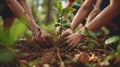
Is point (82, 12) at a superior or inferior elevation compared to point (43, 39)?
superior

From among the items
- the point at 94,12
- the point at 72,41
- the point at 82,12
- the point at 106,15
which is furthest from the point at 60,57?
the point at 94,12

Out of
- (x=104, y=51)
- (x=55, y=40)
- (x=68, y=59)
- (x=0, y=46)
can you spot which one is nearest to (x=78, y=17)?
(x=55, y=40)

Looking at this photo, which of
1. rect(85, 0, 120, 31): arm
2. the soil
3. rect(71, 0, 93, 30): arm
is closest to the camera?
the soil

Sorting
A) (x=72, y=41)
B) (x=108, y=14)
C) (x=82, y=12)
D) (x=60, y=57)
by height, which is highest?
(x=82, y=12)

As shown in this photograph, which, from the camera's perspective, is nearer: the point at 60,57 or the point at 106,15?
the point at 60,57

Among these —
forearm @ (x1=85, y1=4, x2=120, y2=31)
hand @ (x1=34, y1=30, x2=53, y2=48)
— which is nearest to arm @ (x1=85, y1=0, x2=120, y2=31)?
forearm @ (x1=85, y1=4, x2=120, y2=31)

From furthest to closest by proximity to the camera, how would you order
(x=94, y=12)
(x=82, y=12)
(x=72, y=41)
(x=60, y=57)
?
(x=94, y=12), (x=82, y=12), (x=72, y=41), (x=60, y=57)

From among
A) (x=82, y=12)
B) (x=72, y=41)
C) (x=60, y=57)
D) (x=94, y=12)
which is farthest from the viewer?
(x=94, y=12)

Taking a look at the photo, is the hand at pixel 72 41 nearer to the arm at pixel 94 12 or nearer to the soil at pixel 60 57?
the soil at pixel 60 57

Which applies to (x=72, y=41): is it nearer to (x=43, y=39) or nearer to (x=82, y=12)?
(x=43, y=39)

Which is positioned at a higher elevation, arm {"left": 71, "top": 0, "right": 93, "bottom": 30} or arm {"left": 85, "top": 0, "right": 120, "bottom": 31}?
arm {"left": 71, "top": 0, "right": 93, "bottom": 30}

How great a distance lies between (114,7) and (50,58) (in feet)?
2.51

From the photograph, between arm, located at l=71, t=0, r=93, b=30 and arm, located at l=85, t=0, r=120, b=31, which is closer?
arm, located at l=85, t=0, r=120, b=31

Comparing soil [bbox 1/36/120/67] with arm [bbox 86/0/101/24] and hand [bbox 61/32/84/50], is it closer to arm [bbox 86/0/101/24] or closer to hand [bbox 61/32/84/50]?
hand [bbox 61/32/84/50]
